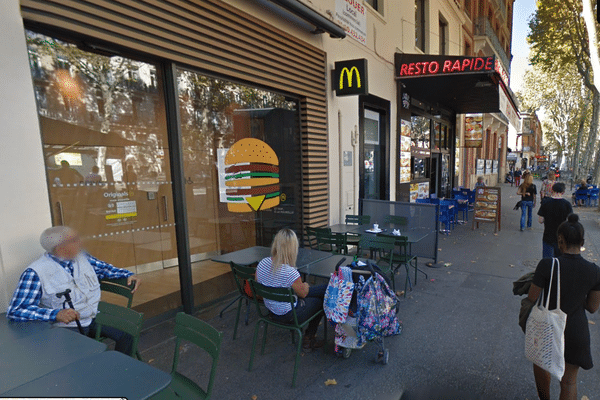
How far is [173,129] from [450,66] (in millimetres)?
6498

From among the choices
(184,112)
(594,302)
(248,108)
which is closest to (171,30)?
(184,112)

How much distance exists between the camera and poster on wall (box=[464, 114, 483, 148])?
1580cm

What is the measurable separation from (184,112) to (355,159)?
4.58 metres

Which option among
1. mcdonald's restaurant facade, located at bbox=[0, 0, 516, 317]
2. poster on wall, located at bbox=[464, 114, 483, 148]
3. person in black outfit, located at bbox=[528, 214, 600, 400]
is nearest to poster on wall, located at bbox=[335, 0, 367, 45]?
mcdonald's restaurant facade, located at bbox=[0, 0, 516, 317]

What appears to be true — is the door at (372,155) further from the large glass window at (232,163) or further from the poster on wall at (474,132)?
the poster on wall at (474,132)

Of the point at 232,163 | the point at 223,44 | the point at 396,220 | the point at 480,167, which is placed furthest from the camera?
the point at 480,167

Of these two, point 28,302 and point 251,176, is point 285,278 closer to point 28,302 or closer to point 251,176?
point 28,302

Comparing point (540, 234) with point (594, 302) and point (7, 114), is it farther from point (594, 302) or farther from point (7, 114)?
point (7, 114)

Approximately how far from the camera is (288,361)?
3.46m

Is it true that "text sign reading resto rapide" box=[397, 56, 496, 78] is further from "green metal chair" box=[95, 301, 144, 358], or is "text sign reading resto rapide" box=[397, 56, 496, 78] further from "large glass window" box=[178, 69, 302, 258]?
"green metal chair" box=[95, 301, 144, 358]

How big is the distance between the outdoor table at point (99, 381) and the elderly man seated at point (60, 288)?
2.83 feet

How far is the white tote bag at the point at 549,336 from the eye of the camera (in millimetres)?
2244

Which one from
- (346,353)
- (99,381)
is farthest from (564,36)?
(99,381)

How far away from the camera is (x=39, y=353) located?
1971 mm
